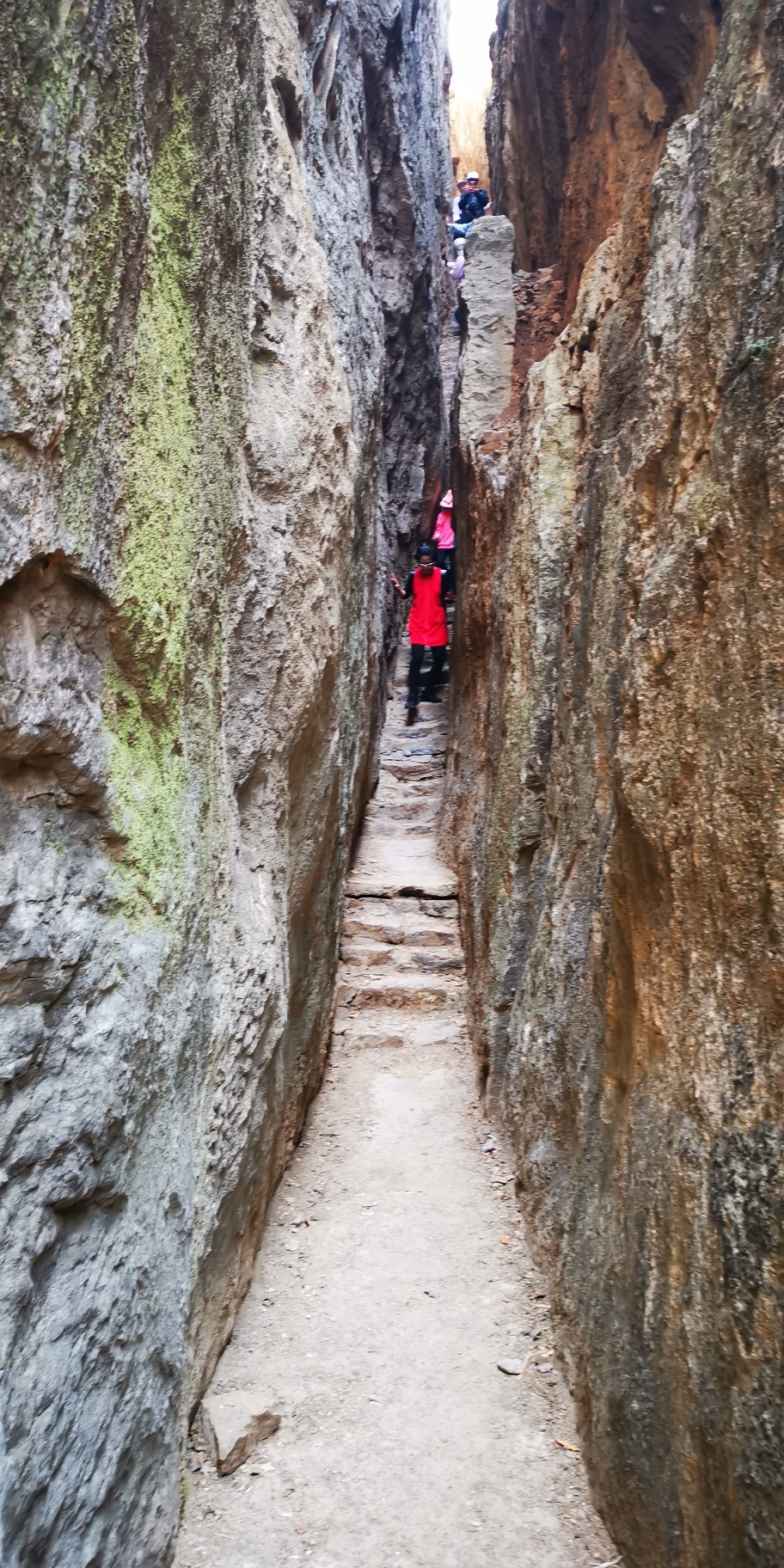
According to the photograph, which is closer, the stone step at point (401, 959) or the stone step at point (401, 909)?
the stone step at point (401, 959)

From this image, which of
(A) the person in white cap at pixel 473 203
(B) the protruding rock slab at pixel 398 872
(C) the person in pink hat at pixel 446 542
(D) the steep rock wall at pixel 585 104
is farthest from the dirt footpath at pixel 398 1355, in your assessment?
(A) the person in white cap at pixel 473 203

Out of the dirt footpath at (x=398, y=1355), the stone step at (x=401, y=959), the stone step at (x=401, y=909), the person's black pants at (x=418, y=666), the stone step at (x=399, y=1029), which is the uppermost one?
the person's black pants at (x=418, y=666)

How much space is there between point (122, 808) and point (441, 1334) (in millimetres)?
2656

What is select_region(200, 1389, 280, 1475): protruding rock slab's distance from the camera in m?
3.29

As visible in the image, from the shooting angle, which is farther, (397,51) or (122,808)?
(397,51)

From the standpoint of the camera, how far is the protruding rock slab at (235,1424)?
329 cm

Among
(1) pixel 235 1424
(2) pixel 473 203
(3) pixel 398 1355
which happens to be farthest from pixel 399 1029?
(2) pixel 473 203

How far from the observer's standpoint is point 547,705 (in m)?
5.21

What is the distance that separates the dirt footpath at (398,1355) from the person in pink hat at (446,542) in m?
6.86

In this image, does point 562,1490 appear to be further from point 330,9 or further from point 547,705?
point 330,9

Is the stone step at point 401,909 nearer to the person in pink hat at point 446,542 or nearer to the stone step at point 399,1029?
the stone step at point 399,1029

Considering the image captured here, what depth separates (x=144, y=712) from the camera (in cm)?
287

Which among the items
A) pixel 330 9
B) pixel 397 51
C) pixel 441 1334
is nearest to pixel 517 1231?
pixel 441 1334

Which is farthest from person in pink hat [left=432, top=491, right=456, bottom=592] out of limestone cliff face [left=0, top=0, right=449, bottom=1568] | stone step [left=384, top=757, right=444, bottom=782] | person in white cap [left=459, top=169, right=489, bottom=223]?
limestone cliff face [left=0, top=0, right=449, bottom=1568]
